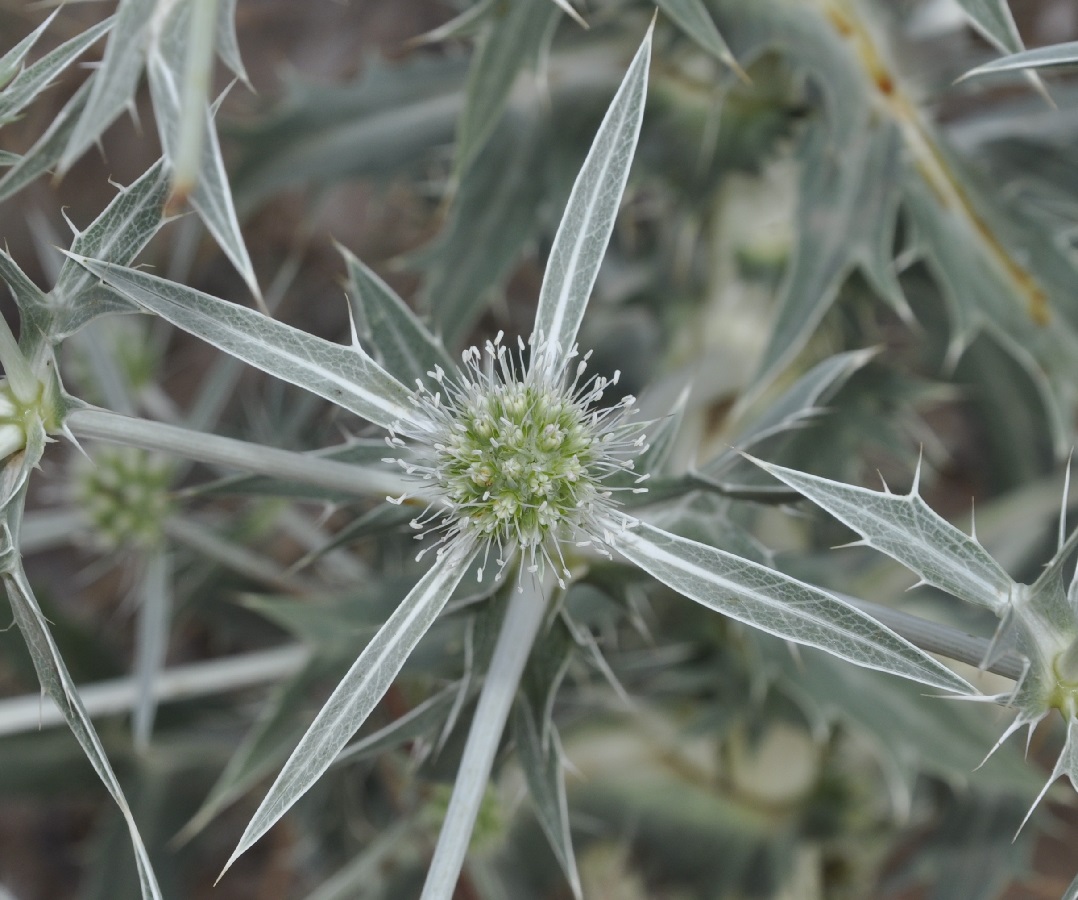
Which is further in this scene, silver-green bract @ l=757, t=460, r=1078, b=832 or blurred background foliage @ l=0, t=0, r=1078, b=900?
blurred background foliage @ l=0, t=0, r=1078, b=900

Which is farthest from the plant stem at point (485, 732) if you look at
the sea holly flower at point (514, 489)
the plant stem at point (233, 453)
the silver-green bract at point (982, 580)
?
the silver-green bract at point (982, 580)

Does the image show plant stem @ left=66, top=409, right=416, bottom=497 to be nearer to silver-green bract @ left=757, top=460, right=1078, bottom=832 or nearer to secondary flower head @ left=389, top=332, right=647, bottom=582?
secondary flower head @ left=389, top=332, right=647, bottom=582

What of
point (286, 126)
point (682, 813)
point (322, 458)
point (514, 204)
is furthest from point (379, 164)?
point (682, 813)

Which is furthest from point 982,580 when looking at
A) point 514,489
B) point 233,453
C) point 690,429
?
point 690,429

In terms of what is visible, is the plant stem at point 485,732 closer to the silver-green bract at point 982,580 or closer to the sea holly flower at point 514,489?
the sea holly flower at point 514,489

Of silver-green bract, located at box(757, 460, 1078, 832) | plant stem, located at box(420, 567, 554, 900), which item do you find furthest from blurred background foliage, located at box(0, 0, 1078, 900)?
silver-green bract, located at box(757, 460, 1078, 832)
